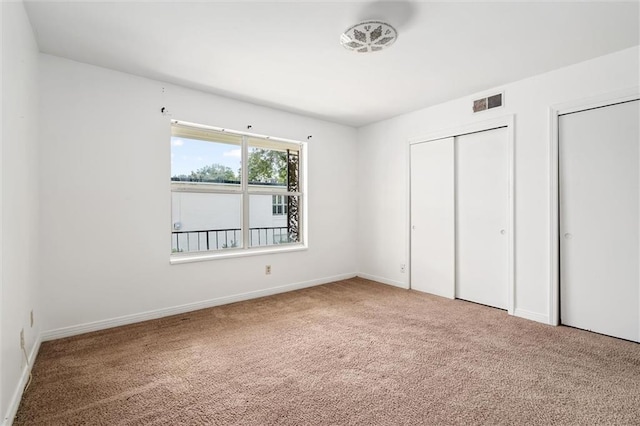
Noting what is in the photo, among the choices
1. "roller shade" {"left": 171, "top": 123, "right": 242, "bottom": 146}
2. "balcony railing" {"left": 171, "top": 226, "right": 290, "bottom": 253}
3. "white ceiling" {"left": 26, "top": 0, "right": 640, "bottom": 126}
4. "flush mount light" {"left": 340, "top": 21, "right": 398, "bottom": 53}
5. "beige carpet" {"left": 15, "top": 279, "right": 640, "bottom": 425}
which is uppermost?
"white ceiling" {"left": 26, "top": 0, "right": 640, "bottom": 126}

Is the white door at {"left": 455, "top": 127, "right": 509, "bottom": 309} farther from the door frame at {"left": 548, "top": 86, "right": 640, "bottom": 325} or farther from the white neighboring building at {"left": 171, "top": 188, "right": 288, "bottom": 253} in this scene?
the white neighboring building at {"left": 171, "top": 188, "right": 288, "bottom": 253}

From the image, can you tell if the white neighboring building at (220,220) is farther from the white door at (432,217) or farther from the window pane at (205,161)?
the white door at (432,217)

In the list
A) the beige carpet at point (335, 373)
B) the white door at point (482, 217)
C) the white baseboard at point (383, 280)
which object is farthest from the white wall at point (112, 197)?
the white door at point (482, 217)

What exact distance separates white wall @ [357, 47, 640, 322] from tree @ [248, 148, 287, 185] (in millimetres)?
1539

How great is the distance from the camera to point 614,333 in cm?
278

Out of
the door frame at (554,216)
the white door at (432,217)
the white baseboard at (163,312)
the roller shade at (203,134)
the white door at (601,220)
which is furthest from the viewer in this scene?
the white door at (432,217)

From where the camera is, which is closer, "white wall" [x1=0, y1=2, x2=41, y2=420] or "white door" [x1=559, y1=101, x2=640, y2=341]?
"white wall" [x1=0, y1=2, x2=41, y2=420]

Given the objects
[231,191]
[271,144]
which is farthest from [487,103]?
[231,191]

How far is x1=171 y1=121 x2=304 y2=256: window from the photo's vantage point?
3633 mm

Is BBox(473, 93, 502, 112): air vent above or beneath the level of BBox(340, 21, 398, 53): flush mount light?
beneath

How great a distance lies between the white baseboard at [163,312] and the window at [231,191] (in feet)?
1.93

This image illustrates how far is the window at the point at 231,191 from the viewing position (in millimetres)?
3633

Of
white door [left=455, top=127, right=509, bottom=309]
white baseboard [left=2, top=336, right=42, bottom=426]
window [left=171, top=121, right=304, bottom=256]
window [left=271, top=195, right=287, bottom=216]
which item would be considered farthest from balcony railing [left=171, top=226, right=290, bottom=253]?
white door [left=455, top=127, right=509, bottom=309]

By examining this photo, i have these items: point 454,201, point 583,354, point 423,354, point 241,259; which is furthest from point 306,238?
point 583,354
